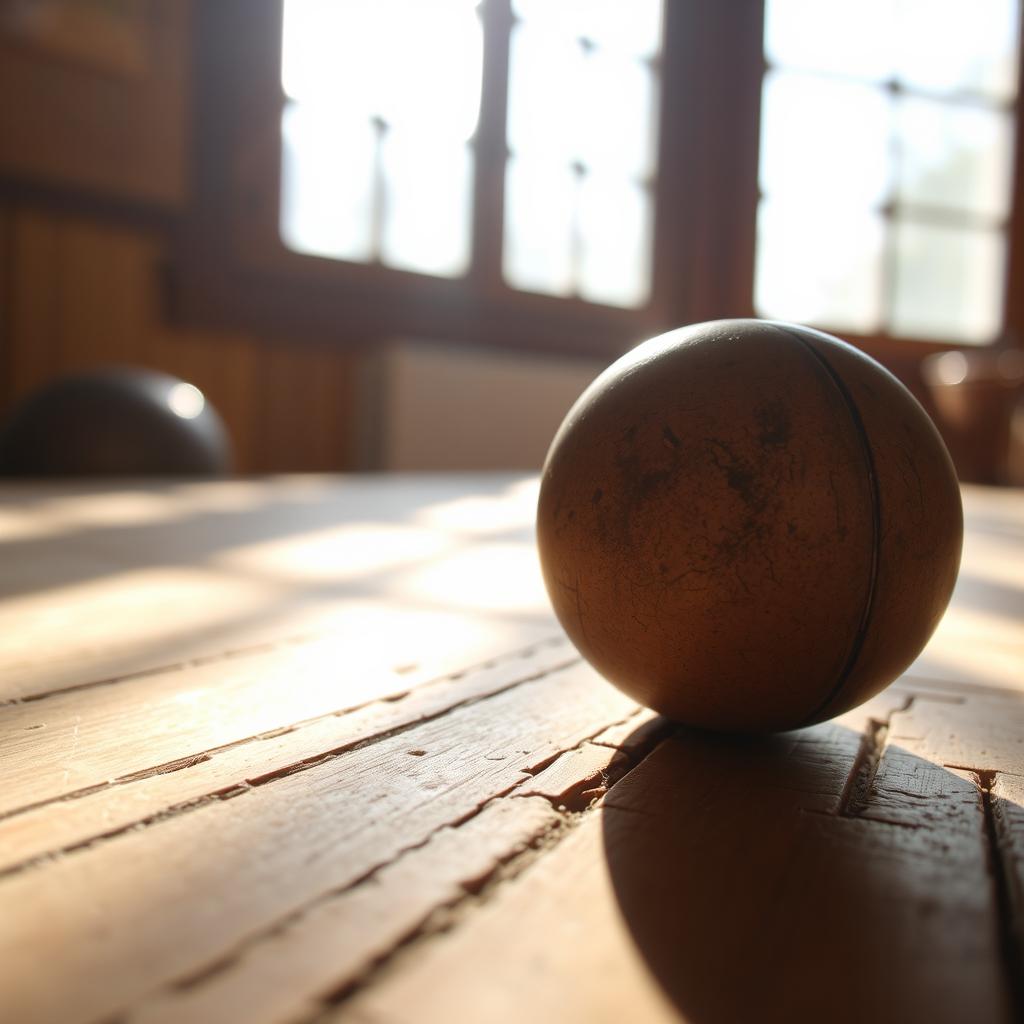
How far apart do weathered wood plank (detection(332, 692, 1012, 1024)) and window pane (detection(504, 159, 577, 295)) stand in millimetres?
4615

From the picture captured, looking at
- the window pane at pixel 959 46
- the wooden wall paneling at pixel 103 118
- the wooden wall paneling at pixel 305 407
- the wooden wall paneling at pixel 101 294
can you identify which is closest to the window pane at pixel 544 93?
the wooden wall paneling at pixel 305 407

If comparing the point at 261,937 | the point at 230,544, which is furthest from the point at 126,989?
the point at 230,544

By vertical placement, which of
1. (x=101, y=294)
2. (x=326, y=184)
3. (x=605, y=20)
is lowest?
(x=101, y=294)

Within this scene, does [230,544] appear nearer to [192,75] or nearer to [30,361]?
[30,361]

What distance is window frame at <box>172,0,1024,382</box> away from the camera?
436cm

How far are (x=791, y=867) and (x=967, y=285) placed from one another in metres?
6.24

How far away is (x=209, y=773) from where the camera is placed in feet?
2.31

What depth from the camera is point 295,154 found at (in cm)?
448

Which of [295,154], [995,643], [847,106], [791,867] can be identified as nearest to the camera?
[791,867]

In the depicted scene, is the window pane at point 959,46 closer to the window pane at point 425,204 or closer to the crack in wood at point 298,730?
the window pane at point 425,204

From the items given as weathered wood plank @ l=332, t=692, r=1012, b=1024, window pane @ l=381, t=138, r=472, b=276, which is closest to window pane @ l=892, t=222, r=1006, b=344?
window pane @ l=381, t=138, r=472, b=276

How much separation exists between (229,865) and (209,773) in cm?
16

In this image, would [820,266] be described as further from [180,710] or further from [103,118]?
[180,710]

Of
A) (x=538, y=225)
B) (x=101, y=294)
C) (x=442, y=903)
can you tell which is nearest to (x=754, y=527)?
(x=442, y=903)
